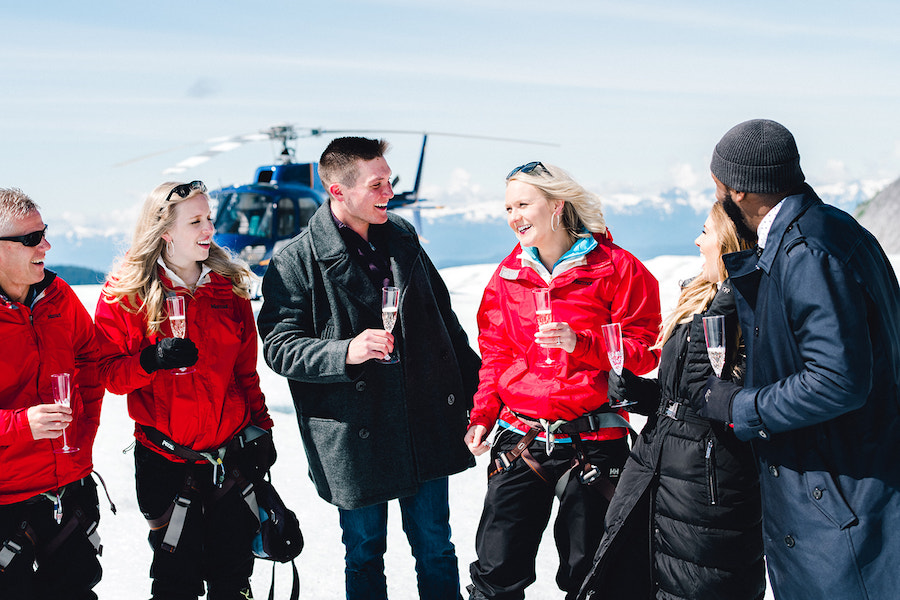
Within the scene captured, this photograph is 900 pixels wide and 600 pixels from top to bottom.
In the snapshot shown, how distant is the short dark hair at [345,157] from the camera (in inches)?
132

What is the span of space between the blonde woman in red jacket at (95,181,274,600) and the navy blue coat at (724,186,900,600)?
2.07m

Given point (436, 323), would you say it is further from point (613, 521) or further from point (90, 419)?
point (90, 419)

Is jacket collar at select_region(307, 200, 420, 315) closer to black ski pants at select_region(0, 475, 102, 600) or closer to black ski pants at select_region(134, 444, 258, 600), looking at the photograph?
black ski pants at select_region(134, 444, 258, 600)

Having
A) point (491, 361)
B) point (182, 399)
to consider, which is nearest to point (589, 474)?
point (491, 361)

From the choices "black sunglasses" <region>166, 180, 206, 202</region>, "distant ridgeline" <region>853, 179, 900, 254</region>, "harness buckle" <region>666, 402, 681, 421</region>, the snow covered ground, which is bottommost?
"distant ridgeline" <region>853, 179, 900, 254</region>

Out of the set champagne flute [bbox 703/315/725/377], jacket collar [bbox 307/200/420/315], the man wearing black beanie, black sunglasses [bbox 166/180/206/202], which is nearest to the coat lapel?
jacket collar [bbox 307/200/420/315]

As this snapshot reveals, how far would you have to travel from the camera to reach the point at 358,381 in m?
3.27

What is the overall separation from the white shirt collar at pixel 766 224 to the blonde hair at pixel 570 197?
3.01ft

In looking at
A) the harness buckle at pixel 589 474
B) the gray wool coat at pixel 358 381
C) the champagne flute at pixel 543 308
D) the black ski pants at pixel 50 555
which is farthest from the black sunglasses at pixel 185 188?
the harness buckle at pixel 589 474

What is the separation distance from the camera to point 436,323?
3.45 meters

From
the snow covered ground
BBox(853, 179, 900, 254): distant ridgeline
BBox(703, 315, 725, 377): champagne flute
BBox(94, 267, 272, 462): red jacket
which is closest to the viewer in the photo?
BBox(703, 315, 725, 377): champagne flute

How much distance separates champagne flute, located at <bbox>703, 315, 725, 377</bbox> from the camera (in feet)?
8.43

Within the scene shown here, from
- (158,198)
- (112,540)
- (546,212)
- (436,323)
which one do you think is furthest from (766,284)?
(112,540)

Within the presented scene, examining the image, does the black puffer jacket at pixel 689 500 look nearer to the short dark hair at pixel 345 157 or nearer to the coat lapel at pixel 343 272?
the coat lapel at pixel 343 272
